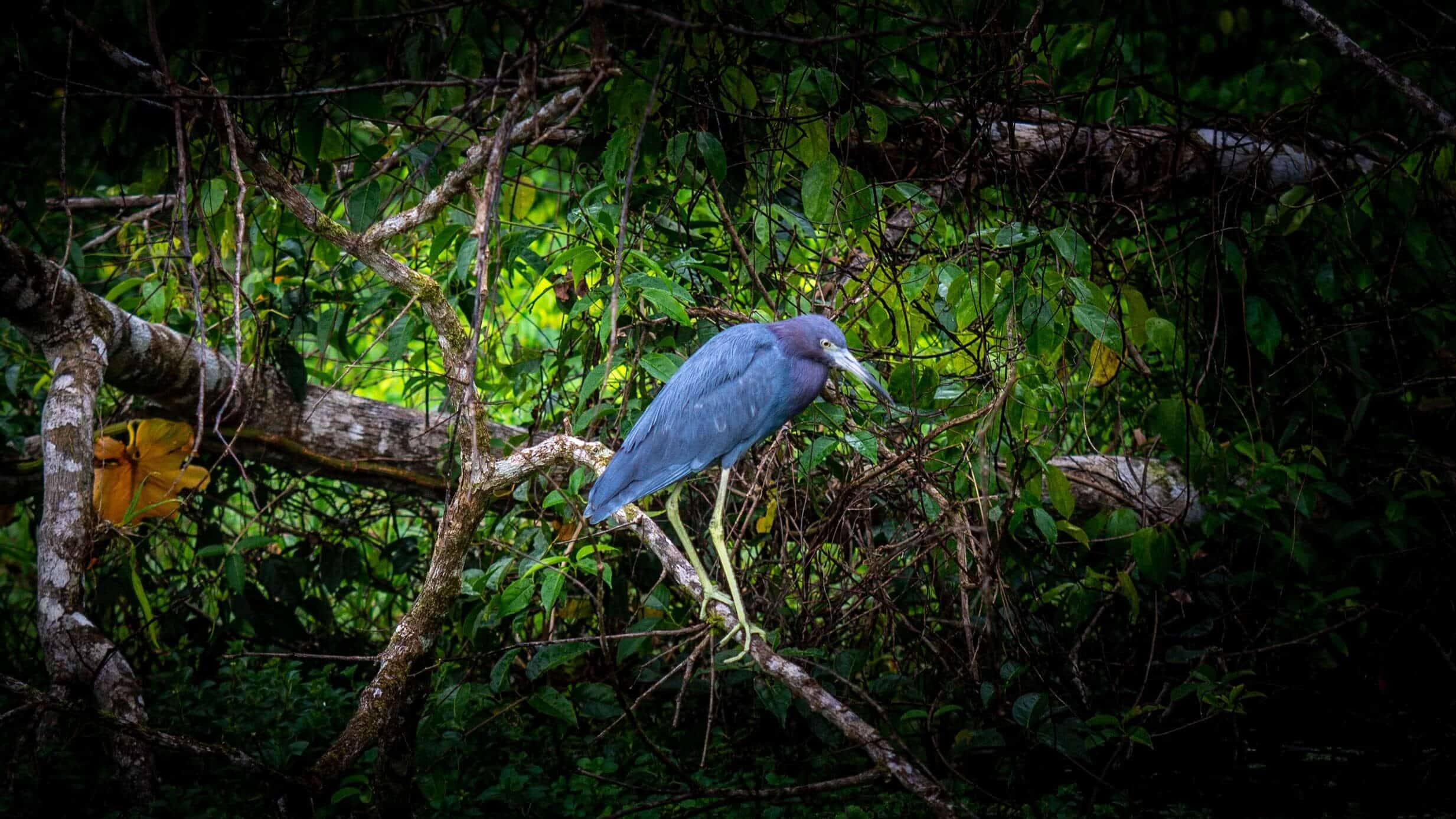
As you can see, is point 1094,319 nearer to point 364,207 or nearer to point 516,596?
point 516,596

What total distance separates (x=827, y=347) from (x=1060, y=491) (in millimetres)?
835

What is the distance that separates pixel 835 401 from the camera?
3.65 metres

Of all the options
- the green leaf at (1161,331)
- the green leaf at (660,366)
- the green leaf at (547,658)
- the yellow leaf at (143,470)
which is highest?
the green leaf at (660,366)

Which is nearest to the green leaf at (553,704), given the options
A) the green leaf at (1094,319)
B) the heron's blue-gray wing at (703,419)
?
the heron's blue-gray wing at (703,419)

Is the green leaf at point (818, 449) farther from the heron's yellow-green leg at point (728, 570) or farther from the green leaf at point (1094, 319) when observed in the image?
the green leaf at point (1094, 319)

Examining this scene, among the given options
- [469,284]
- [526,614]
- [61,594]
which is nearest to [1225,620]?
[526,614]

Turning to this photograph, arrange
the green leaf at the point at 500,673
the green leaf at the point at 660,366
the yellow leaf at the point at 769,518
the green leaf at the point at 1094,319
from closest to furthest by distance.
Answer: the green leaf at the point at 1094,319
the green leaf at the point at 660,366
the green leaf at the point at 500,673
the yellow leaf at the point at 769,518

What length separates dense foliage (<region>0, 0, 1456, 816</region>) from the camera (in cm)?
312

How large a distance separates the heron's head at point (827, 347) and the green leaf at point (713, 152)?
51cm

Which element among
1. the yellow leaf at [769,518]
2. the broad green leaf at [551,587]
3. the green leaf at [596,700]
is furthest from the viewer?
the yellow leaf at [769,518]

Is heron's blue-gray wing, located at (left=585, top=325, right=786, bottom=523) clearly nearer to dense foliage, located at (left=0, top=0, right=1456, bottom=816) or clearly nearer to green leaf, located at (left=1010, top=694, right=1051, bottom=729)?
dense foliage, located at (left=0, top=0, right=1456, bottom=816)

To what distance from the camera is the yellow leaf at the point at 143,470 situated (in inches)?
146

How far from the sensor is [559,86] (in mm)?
2693

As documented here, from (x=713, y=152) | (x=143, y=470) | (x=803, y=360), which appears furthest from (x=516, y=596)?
(x=143, y=470)
